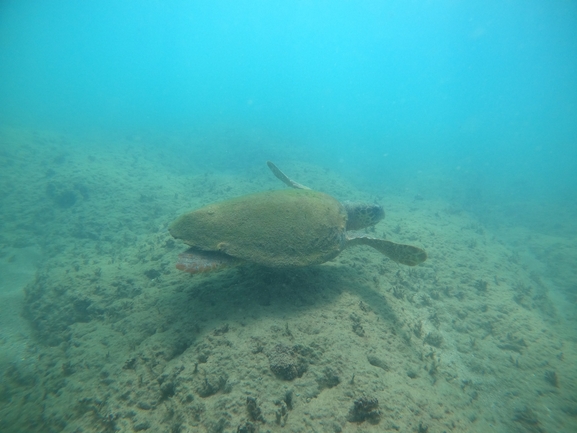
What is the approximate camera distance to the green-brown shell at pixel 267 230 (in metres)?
3.61

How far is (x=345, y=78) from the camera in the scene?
176 m

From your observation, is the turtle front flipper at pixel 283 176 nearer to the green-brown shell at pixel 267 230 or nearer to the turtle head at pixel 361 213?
the turtle head at pixel 361 213

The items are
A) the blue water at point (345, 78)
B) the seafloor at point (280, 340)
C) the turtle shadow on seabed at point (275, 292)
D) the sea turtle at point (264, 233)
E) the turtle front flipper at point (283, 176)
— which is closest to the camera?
the seafloor at point (280, 340)

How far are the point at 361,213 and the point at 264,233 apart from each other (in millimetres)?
3207

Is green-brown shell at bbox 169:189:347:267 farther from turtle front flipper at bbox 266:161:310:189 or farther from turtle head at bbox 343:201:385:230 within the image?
turtle front flipper at bbox 266:161:310:189

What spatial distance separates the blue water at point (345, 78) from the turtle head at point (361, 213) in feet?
50.9

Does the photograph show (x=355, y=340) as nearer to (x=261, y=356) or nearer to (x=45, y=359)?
(x=261, y=356)

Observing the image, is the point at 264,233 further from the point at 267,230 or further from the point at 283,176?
Answer: the point at 283,176

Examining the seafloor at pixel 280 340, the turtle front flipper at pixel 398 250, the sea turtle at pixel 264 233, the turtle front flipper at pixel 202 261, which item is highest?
the sea turtle at pixel 264 233

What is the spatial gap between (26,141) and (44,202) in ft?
37.6

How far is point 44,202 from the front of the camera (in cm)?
1084

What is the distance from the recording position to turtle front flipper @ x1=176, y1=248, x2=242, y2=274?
10.7 feet

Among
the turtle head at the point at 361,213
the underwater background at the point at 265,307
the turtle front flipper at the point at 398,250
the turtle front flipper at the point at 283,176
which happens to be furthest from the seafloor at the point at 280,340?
the turtle front flipper at the point at 283,176

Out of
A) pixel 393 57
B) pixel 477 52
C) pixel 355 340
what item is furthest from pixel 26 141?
pixel 393 57
